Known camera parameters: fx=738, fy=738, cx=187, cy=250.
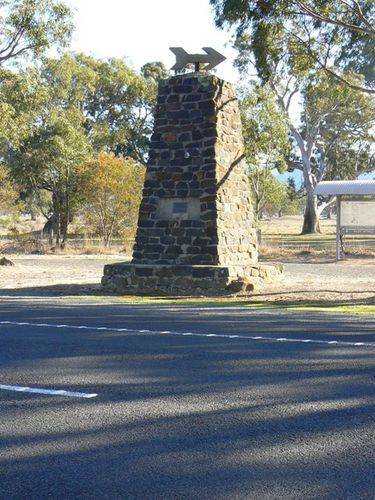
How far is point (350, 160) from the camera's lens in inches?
2544

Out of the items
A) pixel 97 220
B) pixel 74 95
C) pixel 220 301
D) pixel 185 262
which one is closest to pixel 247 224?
pixel 185 262

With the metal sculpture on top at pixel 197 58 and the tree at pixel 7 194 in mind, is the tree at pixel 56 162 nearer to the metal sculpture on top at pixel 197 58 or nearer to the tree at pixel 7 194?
the tree at pixel 7 194

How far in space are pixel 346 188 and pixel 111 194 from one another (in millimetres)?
12861

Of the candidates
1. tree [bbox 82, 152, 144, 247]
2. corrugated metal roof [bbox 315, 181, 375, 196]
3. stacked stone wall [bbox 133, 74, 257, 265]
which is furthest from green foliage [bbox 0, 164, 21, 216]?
stacked stone wall [bbox 133, 74, 257, 265]

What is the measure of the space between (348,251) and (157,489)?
29.2 m

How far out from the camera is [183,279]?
18078mm

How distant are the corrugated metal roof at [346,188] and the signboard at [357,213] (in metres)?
0.43

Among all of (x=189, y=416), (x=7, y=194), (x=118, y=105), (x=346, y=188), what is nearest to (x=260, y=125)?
(x=346, y=188)

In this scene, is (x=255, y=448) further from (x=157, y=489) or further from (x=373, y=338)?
(x=373, y=338)

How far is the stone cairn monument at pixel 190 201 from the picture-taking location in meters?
18.1

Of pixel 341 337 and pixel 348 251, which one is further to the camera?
pixel 348 251

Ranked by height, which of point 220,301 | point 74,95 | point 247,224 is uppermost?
point 74,95

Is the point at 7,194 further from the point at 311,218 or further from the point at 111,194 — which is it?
the point at 311,218

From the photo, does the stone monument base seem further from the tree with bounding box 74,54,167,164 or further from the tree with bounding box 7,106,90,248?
the tree with bounding box 74,54,167,164
